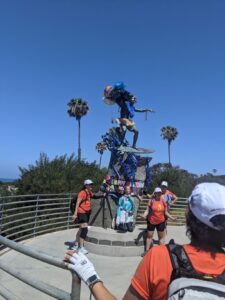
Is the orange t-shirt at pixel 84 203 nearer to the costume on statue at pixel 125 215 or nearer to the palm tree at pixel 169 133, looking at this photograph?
the costume on statue at pixel 125 215

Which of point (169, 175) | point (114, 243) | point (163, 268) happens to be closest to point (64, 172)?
point (114, 243)

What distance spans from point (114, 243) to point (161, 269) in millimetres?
8844

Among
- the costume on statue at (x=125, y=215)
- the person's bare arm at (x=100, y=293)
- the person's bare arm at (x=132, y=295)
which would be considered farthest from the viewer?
the costume on statue at (x=125, y=215)

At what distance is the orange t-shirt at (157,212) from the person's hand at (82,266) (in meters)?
7.55

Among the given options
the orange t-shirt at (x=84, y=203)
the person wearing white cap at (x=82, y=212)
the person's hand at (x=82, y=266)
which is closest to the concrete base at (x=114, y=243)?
the person wearing white cap at (x=82, y=212)

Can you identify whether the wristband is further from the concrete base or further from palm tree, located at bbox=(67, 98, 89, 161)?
palm tree, located at bbox=(67, 98, 89, 161)

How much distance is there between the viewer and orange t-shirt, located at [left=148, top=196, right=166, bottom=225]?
9.65m

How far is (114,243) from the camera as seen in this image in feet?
34.5

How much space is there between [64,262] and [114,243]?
8395 millimetres

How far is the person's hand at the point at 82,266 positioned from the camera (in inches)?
83.4

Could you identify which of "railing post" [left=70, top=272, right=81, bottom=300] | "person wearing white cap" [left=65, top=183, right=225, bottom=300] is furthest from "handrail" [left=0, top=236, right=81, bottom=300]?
"person wearing white cap" [left=65, top=183, right=225, bottom=300]

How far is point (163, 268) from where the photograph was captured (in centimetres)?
188

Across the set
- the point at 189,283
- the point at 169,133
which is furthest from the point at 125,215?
the point at 169,133

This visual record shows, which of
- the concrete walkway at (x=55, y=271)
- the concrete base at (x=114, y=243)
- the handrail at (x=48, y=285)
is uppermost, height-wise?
the handrail at (x=48, y=285)
